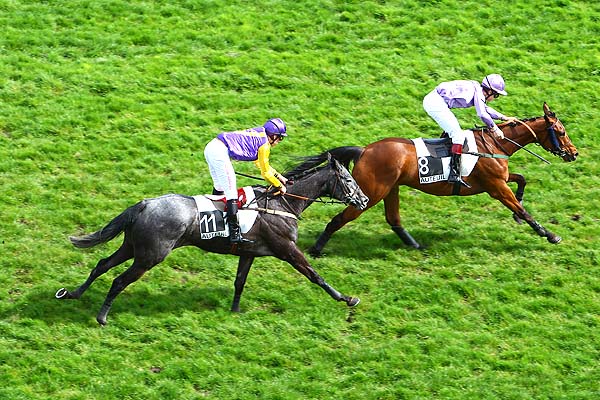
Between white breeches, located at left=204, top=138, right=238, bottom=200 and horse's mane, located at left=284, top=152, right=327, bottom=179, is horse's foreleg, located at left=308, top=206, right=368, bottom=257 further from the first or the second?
white breeches, located at left=204, top=138, right=238, bottom=200

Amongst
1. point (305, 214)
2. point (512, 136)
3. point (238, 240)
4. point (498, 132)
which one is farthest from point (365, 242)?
point (238, 240)

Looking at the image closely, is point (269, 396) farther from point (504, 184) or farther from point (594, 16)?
point (594, 16)

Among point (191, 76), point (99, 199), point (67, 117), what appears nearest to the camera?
point (99, 199)

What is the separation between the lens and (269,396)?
13.4 meters

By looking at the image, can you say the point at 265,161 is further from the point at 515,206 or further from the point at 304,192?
the point at 515,206

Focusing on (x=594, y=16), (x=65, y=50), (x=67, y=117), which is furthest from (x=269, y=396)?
(x=594, y=16)

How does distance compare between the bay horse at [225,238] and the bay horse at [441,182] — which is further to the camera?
the bay horse at [441,182]

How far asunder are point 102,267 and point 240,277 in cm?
181

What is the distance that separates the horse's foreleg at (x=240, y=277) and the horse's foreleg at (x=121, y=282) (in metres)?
1.27

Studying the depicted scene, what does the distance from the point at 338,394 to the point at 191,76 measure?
882 centimetres

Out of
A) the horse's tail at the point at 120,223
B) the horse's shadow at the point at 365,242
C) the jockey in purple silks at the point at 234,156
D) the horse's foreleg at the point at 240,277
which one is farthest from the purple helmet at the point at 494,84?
the horse's tail at the point at 120,223

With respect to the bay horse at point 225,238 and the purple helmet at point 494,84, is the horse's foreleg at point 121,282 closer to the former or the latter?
the bay horse at point 225,238

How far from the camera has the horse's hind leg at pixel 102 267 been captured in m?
14.3

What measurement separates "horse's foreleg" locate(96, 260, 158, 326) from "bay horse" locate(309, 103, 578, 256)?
290 cm
